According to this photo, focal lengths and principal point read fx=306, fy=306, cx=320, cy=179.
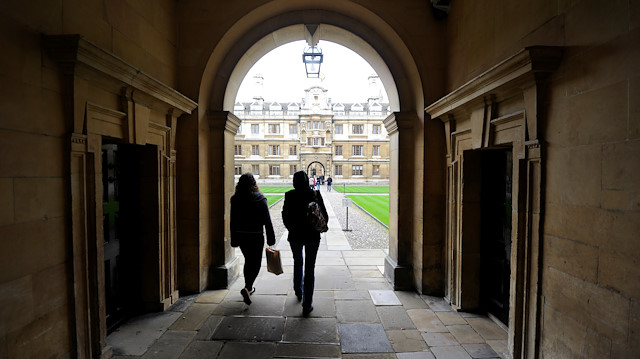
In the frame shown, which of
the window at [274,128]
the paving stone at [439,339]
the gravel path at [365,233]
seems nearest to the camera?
the paving stone at [439,339]

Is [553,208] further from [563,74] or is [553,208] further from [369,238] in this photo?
[369,238]

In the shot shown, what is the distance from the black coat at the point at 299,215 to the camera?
375 cm

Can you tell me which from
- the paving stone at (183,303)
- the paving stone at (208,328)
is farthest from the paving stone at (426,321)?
the paving stone at (183,303)

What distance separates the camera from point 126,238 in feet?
12.6

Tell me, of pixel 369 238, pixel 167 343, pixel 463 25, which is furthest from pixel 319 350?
pixel 369 238

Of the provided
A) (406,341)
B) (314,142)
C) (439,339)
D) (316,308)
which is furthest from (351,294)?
(314,142)

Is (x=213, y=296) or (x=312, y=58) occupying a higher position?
(x=312, y=58)

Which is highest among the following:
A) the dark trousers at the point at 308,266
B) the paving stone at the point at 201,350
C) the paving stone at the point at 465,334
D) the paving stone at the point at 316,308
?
the dark trousers at the point at 308,266

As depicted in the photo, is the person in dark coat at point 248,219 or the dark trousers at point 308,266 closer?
the dark trousers at point 308,266

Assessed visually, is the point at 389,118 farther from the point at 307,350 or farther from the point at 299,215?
the point at 307,350

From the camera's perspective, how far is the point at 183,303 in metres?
4.14

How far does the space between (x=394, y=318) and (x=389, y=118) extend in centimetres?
297

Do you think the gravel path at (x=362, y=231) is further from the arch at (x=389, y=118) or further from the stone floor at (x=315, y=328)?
the stone floor at (x=315, y=328)

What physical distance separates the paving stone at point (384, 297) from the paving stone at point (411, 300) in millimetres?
78
